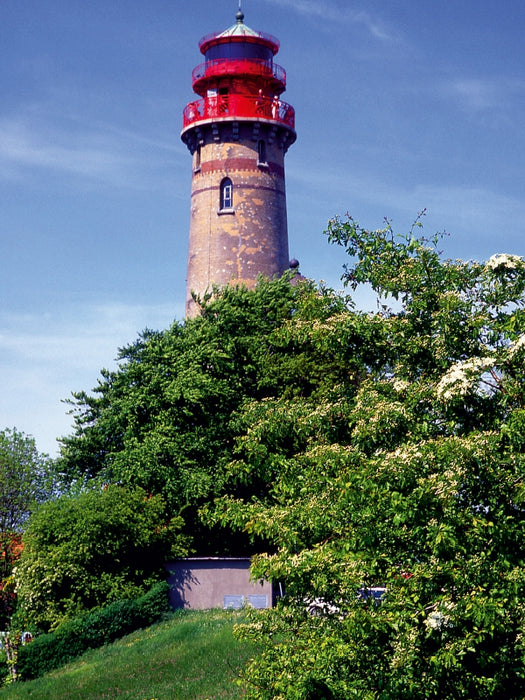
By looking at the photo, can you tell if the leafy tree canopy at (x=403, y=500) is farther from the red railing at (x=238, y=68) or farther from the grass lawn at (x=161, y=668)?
the red railing at (x=238, y=68)

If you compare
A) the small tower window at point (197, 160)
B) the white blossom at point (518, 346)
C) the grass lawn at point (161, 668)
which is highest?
the small tower window at point (197, 160)

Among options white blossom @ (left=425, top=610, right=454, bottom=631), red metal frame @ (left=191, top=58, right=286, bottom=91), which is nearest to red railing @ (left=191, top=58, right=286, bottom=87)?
red metal frame @ (left=191, top=58, right=286, bottom=91)

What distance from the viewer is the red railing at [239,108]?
50.5m

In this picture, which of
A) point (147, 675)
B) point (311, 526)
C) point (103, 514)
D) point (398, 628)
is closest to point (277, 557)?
point (311, 526)

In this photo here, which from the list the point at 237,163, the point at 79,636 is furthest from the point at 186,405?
the point at 237,163

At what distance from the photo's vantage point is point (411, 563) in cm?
1397

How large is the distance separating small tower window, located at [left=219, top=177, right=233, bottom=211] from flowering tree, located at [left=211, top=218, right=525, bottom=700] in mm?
32162

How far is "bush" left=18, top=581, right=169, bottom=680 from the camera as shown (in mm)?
33250

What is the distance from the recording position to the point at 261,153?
50.9 metres

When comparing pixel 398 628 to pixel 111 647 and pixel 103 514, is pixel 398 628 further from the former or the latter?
pixel 103 514

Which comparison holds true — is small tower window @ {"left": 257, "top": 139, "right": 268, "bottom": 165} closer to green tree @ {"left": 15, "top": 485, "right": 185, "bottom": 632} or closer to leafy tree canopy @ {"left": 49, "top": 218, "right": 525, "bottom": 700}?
green tree @ {"left": 15, "top": 485, "right": 185, "bottom": 632}

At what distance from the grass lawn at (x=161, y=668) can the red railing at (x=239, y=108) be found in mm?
28687

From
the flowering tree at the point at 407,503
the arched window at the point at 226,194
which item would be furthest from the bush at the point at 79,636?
the arched window at the point at 226,194

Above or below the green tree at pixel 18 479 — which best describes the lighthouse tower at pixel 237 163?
above
